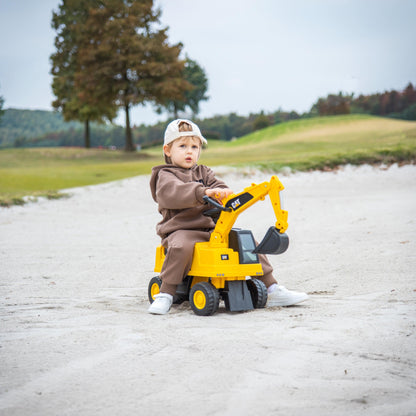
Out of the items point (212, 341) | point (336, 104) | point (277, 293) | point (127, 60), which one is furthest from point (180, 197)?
point (336, 104)

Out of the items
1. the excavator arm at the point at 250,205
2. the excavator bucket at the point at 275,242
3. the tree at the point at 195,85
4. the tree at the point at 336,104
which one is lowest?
the excavator bucket at the point at 275,242

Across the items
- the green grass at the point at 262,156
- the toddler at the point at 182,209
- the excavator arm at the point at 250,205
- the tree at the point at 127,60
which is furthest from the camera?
the tree at the point at 127,60

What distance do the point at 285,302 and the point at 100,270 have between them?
8.35 ft

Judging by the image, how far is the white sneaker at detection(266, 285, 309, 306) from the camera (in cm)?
355

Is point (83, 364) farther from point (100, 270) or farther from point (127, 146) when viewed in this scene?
point (127, 146)

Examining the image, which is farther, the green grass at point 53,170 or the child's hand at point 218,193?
the green grass at point 53,170

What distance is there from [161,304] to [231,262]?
22.1 inches

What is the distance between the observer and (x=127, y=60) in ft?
77.2

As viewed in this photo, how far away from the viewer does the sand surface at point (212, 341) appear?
190 cm

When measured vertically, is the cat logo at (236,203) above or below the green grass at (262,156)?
below

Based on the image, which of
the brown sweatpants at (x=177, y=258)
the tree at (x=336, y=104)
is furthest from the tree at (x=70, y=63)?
the brown sweatpants at (x=177, y=258)

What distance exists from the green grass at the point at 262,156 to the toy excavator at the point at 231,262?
305 inches

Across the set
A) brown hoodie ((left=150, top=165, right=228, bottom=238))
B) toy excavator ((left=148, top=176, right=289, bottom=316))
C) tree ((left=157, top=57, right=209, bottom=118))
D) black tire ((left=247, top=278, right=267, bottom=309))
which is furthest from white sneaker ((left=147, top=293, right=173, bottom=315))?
tree ((left=157, top=57, right=209, bottom=118))

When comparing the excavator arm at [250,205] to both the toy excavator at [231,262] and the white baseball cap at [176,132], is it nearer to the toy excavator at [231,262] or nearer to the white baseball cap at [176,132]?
the toy excavator at [231,262]
